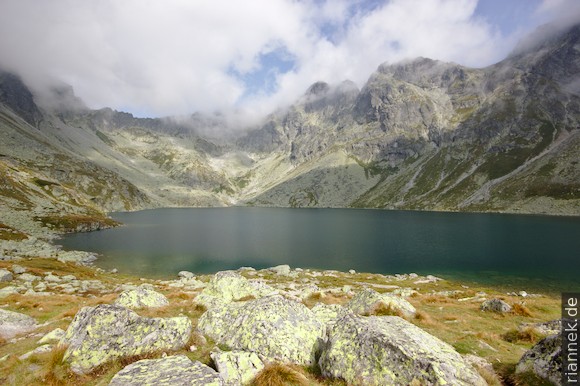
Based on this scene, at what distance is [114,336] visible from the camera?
1201cm

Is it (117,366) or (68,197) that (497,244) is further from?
(68,197)

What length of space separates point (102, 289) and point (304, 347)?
137 ft

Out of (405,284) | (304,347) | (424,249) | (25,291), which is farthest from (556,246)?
(25,291)

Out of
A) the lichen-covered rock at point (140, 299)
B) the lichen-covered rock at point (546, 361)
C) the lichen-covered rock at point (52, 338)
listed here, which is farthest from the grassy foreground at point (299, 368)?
the lichen-covered rock at point (140, 299)

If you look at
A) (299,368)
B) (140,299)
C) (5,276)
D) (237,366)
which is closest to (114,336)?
(237,366)

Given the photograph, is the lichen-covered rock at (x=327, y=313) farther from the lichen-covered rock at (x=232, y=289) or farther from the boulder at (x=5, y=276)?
the boulder at (x=5, y=276)

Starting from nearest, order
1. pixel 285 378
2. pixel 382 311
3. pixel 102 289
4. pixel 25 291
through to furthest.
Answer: pixel 285 378 → pixel 382 311 → pixel 25 291 → pixel 102 289

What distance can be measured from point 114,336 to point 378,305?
48.3 ft

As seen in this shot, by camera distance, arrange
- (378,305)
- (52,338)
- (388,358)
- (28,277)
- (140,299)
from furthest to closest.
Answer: (28,277) → (140,299) → (378,305) → (52,338) → (388,358)

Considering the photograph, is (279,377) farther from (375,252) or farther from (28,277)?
(375,252)

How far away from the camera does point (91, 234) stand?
401 ft

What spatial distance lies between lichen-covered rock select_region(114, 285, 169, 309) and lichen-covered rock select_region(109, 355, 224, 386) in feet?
38.0

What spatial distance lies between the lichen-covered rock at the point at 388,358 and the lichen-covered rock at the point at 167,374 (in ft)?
13.3

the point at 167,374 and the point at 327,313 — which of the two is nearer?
the point at 167,374
